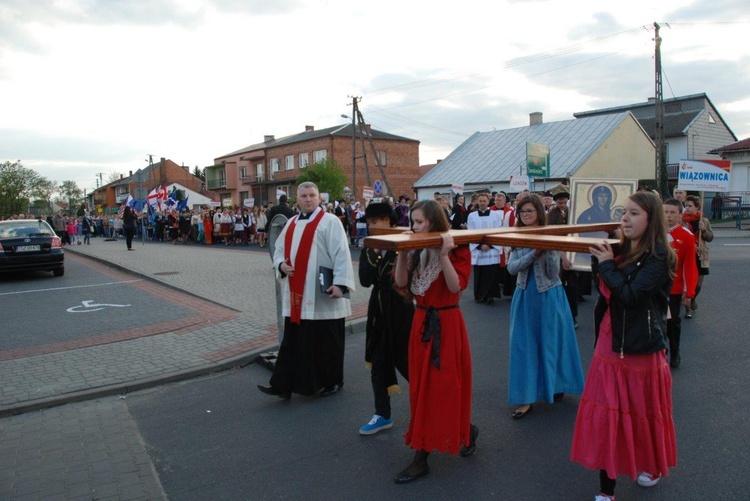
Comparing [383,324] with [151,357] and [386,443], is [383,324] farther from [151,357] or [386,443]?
[151,357]

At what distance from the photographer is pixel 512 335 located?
4.92m

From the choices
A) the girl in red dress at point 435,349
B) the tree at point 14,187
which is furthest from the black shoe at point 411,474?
the tree at point 14,187

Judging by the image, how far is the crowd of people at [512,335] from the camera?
10.6 ft

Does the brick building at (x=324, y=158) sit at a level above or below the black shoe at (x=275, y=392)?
above

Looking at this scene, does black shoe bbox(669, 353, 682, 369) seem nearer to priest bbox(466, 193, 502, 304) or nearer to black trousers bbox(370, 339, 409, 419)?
black trousers bbox(370, 339, 409, 419)

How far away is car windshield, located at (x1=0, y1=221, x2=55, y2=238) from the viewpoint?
1502 cm

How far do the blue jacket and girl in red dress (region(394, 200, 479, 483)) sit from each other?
1.25 meters

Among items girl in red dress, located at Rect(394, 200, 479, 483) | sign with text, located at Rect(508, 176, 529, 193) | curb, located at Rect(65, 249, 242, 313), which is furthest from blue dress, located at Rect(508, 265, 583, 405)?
sign with text, located at Rect(508, 176, 529, 193)

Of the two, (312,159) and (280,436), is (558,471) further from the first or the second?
(312,159)

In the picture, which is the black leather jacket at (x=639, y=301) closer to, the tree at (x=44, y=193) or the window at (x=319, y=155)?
the window at (x=319, y=155)

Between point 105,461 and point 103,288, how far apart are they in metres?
9.51

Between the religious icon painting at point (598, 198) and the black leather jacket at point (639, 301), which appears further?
the religious icon painting at point (598, 198)

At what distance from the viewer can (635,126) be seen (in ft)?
135

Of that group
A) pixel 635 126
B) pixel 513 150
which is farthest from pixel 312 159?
pixel 635 126
